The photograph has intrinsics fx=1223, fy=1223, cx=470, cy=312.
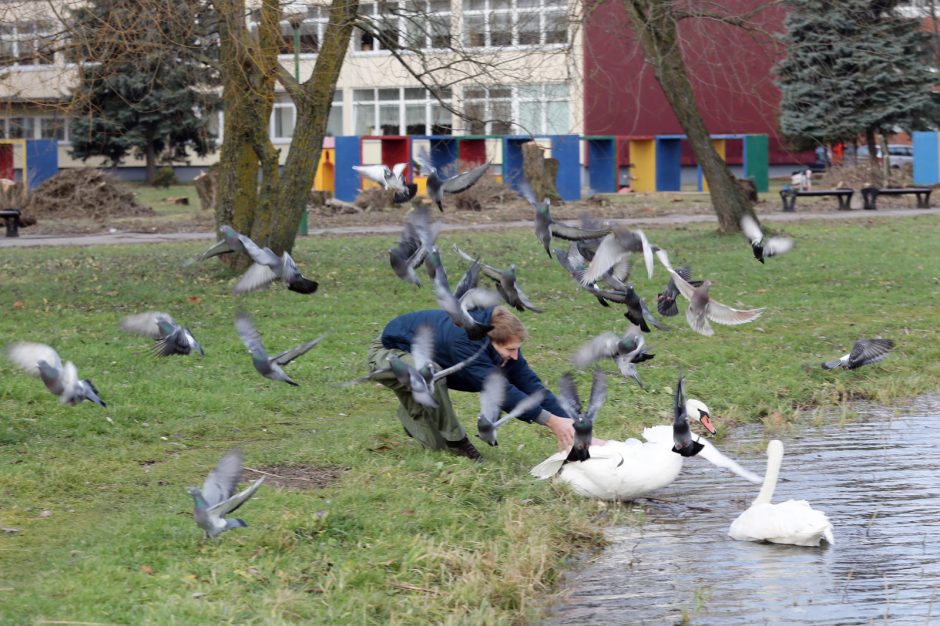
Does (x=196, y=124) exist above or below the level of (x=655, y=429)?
above

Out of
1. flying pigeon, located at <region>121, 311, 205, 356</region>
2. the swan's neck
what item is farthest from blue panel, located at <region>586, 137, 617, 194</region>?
the swan's neck

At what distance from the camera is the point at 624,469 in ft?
25.0

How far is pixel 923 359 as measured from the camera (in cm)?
1193

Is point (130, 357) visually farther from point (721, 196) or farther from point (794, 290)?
point (721, 196)

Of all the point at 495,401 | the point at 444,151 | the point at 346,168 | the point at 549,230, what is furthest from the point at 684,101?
the point at 444,151

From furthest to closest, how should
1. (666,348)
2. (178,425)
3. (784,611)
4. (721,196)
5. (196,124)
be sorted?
(196,124), (721,196), (666,348), (178,425), (784,611)

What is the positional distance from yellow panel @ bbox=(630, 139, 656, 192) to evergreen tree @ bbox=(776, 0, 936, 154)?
4.42 metres

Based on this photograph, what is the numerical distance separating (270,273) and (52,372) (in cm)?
161

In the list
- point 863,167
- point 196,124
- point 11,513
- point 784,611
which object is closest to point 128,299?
point 11,513

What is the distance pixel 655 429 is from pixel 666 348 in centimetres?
425

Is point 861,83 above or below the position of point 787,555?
above

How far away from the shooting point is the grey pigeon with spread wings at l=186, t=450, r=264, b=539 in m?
6.12

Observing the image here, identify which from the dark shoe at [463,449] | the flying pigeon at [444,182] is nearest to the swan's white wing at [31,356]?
the dark shoe at [463,449]

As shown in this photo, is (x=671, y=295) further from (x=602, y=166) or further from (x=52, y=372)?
(x=602, y=166)
